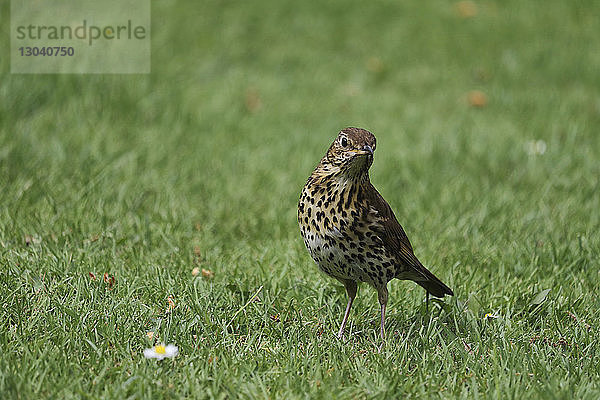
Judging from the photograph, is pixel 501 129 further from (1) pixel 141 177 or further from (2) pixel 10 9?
(2) pixel 10 9

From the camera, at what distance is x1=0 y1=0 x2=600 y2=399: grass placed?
10.5 ft

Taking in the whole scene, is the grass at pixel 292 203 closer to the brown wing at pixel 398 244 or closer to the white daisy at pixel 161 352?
the white daisy at pixel 161 352

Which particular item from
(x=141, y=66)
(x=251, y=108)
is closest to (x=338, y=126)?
(x=251, y=108)

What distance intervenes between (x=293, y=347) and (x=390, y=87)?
5.34 m

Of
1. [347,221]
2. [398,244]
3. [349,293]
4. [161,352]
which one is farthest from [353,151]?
[161,352]

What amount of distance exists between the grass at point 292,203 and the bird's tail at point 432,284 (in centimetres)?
13

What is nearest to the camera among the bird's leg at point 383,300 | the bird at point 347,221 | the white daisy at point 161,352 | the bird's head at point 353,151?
the white daisy at point 161,352

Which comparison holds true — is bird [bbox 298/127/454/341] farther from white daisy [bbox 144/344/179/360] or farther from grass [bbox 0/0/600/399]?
white daisy [bbox 144/344/179/360]

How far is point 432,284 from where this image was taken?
3.80 m

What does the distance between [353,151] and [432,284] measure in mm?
970

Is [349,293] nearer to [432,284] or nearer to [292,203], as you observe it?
[432,284]

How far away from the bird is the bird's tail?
208 millimetres

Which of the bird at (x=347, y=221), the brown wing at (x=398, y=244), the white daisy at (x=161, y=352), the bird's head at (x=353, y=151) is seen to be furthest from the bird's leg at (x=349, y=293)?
the white daisy at (x=161, y=352)

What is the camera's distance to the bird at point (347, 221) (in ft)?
11.1
